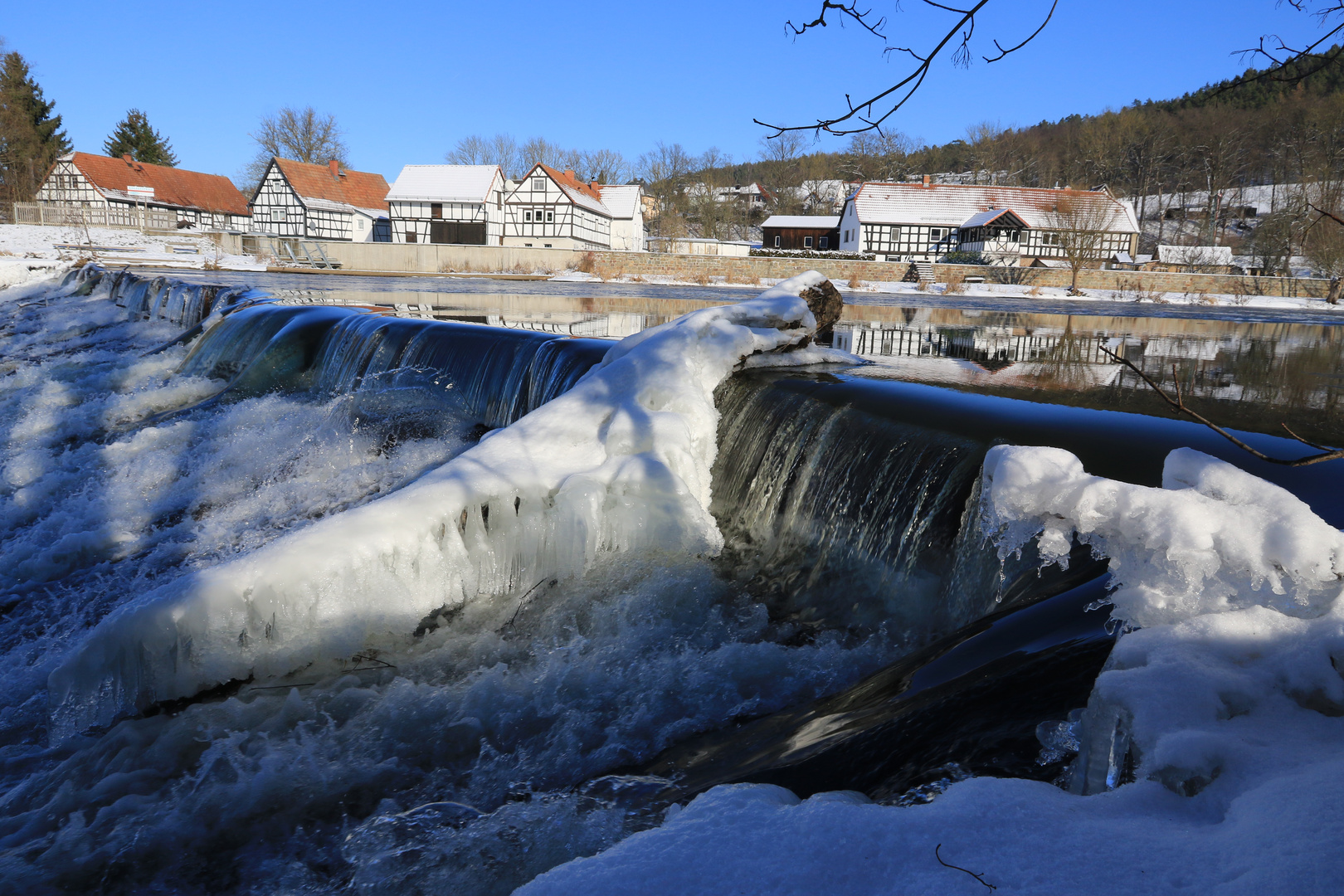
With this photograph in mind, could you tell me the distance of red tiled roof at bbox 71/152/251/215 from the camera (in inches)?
1994

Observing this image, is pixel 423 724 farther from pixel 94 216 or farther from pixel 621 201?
pixel 621 201

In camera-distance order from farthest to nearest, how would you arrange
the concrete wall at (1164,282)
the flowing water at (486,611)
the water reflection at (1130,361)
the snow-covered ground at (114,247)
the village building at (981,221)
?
1. the village building at (981,221)
2. the concrete wall at (1164,282)
3. the snow-covered ground at (114,247)
4. the water reflection at (1130,361)
5. the flowing water at (486,611)

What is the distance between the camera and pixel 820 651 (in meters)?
3.78

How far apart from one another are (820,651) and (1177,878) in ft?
8.16

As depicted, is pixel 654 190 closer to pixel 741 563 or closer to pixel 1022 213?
pixel 1022 213

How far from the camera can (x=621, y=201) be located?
5966 cm

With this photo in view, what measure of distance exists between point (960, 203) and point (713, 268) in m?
25.4

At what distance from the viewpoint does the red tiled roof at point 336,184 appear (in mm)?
50688

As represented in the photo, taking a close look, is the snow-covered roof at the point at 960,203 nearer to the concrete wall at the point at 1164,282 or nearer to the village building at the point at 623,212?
the concrete wall at the point at 1164,282

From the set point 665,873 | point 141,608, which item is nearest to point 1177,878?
point 665,873

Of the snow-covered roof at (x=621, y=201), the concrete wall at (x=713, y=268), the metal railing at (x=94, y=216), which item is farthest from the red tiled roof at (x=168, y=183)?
the snow-covered roof at (x=621, y=201)

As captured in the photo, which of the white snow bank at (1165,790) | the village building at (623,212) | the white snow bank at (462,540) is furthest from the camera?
the village building at (623,212)

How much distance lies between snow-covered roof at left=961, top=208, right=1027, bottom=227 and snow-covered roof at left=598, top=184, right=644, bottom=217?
24.4 meters

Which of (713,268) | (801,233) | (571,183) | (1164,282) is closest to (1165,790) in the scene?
(713,268)
